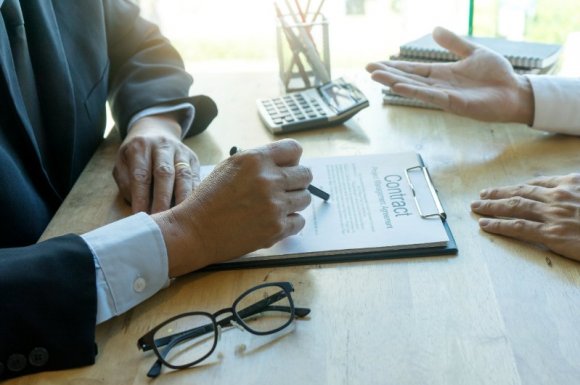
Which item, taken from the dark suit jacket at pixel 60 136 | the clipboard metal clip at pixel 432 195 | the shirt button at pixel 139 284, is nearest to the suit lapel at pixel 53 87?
the dark suit jacket at pixel 60 136

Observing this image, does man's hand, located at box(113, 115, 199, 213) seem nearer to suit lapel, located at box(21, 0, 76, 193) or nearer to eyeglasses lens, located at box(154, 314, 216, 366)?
suit lapel, located at box(21, 0, 76, 193)

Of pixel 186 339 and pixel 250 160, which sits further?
pixel 250 160

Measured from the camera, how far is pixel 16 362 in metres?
0.73

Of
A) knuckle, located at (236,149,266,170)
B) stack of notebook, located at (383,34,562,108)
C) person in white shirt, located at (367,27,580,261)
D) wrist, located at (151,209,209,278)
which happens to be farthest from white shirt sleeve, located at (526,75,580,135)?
wrist, located at (151,209,209,278)

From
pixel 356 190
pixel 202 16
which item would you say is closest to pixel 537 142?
pixel 356 190

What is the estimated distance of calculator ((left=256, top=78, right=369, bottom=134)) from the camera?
1.25 meters

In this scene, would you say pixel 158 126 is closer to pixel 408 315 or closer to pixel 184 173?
pixel 184 173

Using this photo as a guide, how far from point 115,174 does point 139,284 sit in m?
0.33

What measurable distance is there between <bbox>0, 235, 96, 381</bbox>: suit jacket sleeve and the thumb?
830 mm

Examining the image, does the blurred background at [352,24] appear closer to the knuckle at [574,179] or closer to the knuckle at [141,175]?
the knuckle at [141,175]

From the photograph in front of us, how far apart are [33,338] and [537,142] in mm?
886

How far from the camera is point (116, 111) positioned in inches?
51.0

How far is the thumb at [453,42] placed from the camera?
1.28 metres

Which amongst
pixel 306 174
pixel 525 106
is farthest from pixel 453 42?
pixel 306 174
